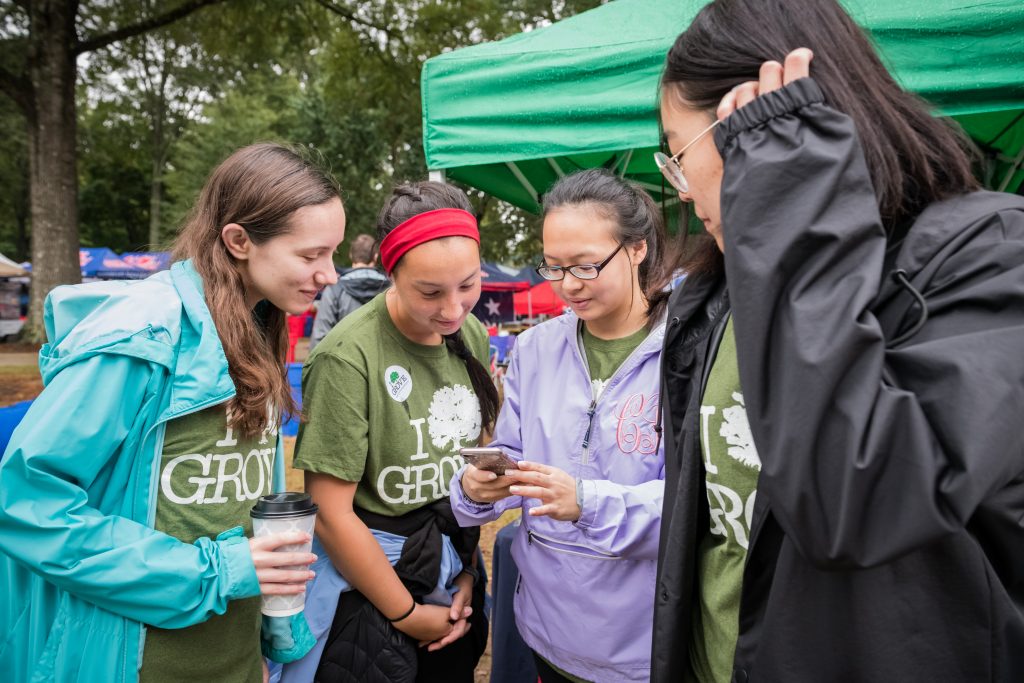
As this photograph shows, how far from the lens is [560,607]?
1.72m

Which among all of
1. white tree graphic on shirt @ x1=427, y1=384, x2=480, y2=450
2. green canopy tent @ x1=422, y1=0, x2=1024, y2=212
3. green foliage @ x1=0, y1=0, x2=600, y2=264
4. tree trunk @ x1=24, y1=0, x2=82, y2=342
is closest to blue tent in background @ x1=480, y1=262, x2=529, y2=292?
green foliage @ x1=0, y1=0, x2=600, y2=264

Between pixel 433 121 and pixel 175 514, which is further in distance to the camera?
pixel 433 121

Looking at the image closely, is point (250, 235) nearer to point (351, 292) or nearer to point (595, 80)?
point (595, 80)

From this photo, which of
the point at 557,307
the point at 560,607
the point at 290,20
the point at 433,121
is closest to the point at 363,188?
the point at 557,307

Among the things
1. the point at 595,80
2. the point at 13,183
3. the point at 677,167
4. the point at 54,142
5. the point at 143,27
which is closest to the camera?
the point at 677,167

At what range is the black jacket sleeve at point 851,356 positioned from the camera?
0.77 meters

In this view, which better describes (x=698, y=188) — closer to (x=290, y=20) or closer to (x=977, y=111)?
(x=977, y=111)

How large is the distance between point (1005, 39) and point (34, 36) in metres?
11.8

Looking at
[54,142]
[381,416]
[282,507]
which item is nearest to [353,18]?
[54,142]

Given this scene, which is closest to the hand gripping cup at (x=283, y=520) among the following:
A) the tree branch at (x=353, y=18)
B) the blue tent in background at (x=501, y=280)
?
the tree branch at (x=353, y=18)

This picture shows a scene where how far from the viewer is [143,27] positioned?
31.3 feet

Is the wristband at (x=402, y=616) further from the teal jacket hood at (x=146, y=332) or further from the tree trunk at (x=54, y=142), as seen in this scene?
the tree trunk at (x=54, y=142)

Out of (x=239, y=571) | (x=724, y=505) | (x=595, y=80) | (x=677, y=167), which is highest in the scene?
(x=595, y=80)

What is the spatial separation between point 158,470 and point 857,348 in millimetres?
1330
